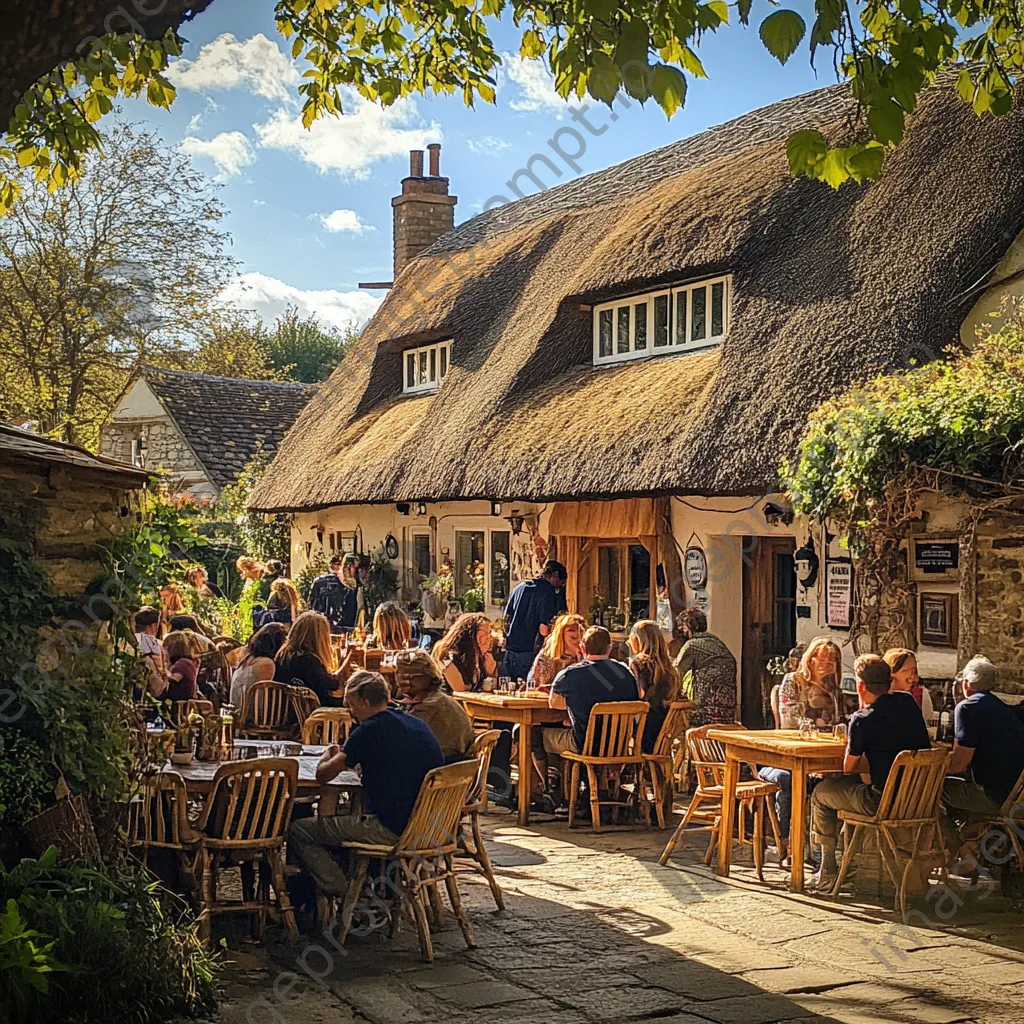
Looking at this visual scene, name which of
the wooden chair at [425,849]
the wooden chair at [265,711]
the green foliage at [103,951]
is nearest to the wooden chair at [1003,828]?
the wooden chair at [425,849]

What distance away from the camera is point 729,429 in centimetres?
1156

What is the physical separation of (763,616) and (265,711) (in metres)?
4.90

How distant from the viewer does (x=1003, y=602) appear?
9.05 metres

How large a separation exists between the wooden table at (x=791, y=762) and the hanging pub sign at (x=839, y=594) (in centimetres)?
228

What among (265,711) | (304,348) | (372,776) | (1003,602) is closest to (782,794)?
(1003,602)

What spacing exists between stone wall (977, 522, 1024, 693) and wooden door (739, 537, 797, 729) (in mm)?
3100

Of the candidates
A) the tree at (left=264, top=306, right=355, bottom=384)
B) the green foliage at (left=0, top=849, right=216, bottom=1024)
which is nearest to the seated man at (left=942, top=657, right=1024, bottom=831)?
the green foliage at (left=0, top=849, right=216, bottom=1024)

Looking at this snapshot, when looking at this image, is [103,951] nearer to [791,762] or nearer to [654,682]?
[791,762]

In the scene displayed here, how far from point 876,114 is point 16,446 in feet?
14.1

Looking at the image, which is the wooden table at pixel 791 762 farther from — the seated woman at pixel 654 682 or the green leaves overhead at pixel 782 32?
the green leaves overhead at pixel 782 32

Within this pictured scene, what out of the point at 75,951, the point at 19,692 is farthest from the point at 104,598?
the point at 75,951

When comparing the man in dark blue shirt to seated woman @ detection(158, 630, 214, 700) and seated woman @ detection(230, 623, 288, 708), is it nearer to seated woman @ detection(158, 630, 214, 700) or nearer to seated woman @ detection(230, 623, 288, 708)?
seated woman @ detection(230, 623, 288, 708)

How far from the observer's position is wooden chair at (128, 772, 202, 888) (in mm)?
6645

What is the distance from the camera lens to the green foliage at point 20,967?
16.0 feet
